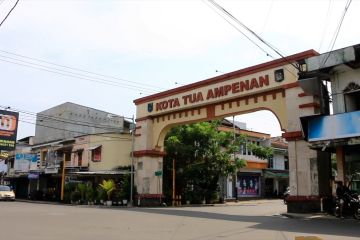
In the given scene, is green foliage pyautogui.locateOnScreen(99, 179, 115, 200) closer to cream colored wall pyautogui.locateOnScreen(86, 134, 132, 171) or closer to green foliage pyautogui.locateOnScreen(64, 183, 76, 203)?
cream colored wall pyautogui.locateOnScreen(86, 134, 132, 171)

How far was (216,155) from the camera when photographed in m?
35.2

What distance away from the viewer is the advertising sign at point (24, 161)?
155 ft

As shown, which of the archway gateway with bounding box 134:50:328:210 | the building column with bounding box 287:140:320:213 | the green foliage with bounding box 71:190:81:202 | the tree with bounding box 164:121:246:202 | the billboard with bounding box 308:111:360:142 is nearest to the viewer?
the billboard with bounding box 308:111:360:142

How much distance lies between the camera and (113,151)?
1481 inches

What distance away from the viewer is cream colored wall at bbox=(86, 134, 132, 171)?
123 ft

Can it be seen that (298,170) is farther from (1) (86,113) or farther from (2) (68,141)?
(1) (86,113)

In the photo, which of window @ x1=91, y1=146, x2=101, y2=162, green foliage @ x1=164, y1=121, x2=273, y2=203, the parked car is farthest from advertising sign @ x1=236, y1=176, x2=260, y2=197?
the parked car

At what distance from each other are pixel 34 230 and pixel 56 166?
30038 millimetres

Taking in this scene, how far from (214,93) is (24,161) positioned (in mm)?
29886

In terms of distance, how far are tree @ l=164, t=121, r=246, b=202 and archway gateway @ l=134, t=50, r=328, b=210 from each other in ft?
11.5

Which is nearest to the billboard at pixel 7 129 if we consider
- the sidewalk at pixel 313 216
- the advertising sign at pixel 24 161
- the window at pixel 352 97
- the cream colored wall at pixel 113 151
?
the advertising sign at pixel 24 161

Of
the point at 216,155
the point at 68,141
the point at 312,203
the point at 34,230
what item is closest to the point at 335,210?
the point at 312,203

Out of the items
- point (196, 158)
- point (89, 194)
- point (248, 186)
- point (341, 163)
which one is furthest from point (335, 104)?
point (248, 186)

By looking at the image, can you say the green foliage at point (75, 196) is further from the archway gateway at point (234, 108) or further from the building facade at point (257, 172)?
the building facade at point (257, 172)
